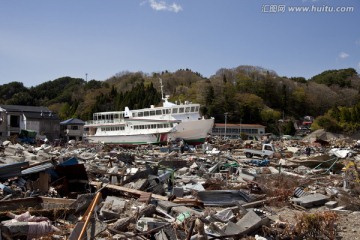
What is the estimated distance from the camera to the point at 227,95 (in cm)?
6775

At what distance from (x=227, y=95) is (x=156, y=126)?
32.7 metres

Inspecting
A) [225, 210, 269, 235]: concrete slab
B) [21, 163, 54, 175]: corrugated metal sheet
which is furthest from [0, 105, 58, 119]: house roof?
[225, 210, 269, 235]: concrete slab

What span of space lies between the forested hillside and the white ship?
866 inches

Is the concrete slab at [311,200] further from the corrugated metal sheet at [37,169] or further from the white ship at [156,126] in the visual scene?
the white ship at [156,126]

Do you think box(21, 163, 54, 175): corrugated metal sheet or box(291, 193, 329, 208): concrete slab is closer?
box(291, 193, 329, 208): concrete slab

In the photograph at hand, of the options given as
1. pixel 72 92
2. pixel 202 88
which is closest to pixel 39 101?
pixel 72 92

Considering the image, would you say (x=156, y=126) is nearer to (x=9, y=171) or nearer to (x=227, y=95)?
(x=9, y=171)

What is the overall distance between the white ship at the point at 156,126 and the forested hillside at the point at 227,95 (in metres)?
22.0

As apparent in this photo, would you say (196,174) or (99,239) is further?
(196,174)

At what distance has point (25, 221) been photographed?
5.74 m

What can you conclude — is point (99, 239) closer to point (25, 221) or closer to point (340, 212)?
point (25, 221)

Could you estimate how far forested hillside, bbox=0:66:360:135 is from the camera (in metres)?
65.5

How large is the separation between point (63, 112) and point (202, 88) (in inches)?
1195

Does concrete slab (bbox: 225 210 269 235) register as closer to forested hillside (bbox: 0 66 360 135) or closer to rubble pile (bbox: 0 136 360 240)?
rubble pile (bbox: 0 136 360 240)
